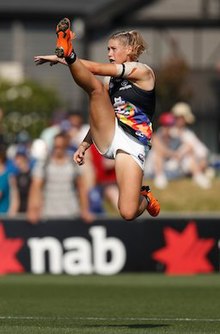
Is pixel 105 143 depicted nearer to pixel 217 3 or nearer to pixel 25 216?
pixel 25 216

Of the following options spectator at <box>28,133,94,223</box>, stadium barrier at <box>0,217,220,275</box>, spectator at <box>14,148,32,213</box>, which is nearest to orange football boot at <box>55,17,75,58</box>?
spectator at <box>28,133,94,223</box>

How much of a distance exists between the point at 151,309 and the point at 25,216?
5527 millimetres

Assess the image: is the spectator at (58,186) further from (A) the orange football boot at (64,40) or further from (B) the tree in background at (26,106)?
(B) the tree in background at (26,106)

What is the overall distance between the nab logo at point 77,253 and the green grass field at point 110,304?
40 cm

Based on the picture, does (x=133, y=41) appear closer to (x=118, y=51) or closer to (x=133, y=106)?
(x=118, y=51)

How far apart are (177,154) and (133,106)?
10123 millimetres

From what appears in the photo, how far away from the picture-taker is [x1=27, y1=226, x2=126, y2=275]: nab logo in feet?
58.1

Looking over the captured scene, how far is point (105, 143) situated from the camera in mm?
11406

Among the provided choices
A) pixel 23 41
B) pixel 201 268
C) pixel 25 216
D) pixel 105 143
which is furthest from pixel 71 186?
pixel 23 41

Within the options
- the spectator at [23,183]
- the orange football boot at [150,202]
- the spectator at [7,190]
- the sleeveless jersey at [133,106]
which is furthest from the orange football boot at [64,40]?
the spectator at [23,183]

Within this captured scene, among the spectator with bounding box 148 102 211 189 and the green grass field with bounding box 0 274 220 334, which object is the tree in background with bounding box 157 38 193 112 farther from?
the green grass field with bounding box 0 274 220 334

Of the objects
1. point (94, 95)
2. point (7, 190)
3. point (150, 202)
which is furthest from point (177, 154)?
point (94, 95)

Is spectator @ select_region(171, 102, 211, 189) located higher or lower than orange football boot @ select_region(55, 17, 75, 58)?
lower

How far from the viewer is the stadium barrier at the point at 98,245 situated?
17.7 metres
